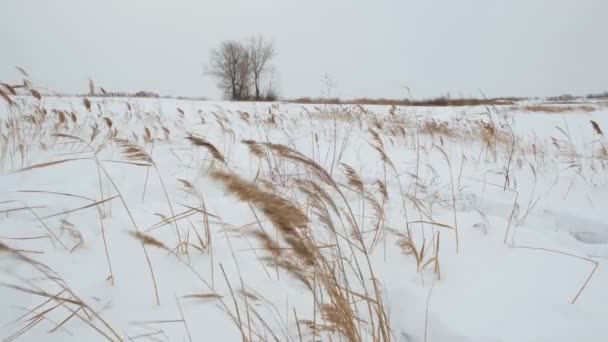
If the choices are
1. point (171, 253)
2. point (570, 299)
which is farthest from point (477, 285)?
point (171, 253)

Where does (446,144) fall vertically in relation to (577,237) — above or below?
above

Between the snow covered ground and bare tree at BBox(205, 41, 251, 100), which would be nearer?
the snow covered ground

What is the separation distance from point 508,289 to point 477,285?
9 centimetres

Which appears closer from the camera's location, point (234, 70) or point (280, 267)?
point (280, 267)

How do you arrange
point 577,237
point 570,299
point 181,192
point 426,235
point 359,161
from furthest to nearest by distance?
point 359,161, point 181,192, point 577,237, point 426,235, point 570,299

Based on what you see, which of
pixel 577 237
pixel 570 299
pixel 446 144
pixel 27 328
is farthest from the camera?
pixel 446 144

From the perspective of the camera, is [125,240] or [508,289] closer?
[508,289]

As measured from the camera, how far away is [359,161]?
306 cm

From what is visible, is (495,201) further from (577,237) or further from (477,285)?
(477,285)

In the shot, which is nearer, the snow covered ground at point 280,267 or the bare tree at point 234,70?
the snow covered ground at point 280,267

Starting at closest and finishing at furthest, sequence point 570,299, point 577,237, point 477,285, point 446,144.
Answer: point 570,299, point 477,285, point 577,237, point 446,144

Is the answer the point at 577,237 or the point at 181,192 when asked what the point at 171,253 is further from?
the point at 577,237

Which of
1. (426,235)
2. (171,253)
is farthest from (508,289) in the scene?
(171,253)

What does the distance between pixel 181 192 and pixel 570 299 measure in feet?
6.33
